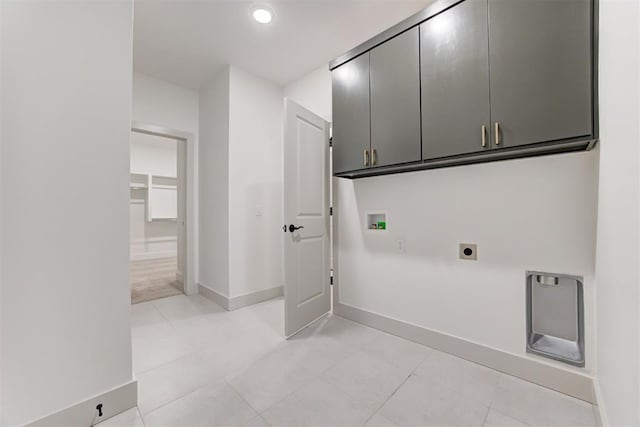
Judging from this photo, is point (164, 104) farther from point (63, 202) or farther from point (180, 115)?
point (63, 202)

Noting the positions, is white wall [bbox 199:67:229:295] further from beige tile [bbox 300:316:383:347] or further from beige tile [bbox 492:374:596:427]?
beige tile [bbox 492:374:596:427]

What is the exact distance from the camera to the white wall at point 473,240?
4.83ft

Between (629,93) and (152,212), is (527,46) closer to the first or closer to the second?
(629,93)

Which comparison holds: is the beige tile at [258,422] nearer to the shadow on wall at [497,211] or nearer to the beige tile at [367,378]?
the beige tile at [367,378]

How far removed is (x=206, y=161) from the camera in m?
3.36

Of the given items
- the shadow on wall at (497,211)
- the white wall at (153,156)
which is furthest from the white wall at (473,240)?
the white wall at (153,156)

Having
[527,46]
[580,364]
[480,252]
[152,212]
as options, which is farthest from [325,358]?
[152,212]

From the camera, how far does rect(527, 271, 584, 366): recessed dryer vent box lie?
4.87 feet

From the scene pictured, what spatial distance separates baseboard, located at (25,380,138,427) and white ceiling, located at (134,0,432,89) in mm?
2759

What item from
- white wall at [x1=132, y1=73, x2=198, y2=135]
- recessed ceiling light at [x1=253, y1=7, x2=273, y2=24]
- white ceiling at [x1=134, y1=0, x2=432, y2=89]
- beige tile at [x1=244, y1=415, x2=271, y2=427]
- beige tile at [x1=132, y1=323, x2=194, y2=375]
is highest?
white ceiling at [x1=134, y1=0, x2=432, y2=89]

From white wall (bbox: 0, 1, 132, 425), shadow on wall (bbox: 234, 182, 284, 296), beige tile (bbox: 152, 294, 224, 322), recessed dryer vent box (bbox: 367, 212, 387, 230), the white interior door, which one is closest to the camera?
white wall (bbox: 0, 1, 132, 425)

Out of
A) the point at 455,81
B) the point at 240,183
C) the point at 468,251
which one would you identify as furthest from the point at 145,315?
the point at 455,81

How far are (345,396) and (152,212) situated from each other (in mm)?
6660

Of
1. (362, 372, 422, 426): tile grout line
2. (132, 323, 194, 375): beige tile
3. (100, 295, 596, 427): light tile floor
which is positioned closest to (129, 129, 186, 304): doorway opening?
(132, 323, 194, 375): beige tile
